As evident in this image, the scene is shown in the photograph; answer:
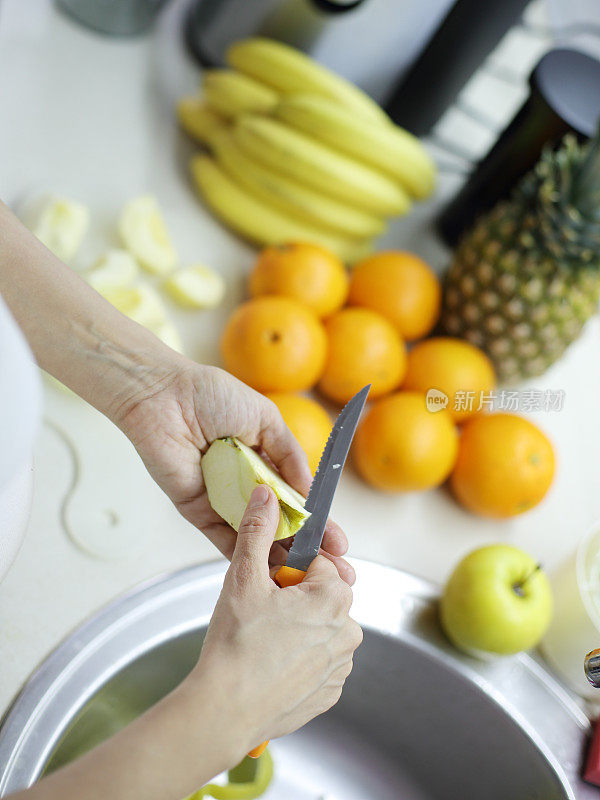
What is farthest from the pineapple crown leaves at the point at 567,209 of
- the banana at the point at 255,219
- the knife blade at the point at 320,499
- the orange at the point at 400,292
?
the knife blade at the point at 320,499

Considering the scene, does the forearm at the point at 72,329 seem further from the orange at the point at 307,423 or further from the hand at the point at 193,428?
the orange at the point at 307,423

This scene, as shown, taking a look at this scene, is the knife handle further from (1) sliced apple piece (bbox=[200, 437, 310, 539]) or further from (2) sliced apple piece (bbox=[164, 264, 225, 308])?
(2) sliced apple piece (bbox=[164, 264, 225, 308])

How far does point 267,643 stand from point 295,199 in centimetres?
60

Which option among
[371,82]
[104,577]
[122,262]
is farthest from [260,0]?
[104,577]

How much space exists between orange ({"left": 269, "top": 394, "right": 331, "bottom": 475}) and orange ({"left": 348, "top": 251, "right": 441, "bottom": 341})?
6.6 inches

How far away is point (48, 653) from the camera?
0.56 m

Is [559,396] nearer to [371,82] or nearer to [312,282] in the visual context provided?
[312,282]

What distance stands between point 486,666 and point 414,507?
0.17 m

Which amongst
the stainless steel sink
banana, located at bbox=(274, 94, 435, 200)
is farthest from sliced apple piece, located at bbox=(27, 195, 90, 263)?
the stainless steel sink

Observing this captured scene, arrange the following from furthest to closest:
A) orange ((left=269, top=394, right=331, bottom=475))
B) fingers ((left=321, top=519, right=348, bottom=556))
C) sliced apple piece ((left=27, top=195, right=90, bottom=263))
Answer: sliced apple piece ((left=27, top=195, right=90, bottom=263))
orange ((left=269, top=394, right=331, bottom=475))
fingers ((left=321, top=519, right=348, bottom=556))

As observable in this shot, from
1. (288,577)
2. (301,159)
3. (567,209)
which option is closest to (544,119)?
(567,209)

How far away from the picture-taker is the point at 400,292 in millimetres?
812

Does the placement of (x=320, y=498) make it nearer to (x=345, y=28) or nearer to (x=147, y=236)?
(x=147, y=236)

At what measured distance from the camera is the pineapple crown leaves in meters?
0.71
